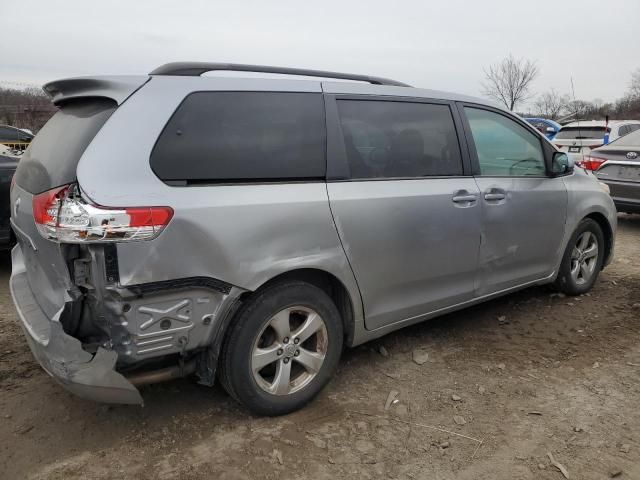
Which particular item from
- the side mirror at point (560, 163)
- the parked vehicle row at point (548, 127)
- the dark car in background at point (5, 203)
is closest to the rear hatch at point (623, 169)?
the side mirror at point (560, 163)

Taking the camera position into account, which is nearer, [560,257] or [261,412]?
[261,412]

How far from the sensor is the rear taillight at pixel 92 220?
Result: 219cm

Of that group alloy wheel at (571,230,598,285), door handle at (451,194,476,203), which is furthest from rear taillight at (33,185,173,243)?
alloy wheel at (571,230,598,285)

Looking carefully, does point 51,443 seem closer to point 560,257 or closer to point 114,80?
point 114,80

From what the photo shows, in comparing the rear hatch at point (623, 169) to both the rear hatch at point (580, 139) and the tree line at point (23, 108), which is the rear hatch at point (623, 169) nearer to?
the rear hatch at point (580, 139)

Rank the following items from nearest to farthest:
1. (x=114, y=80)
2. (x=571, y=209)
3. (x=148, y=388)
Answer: (x=114, y=80) → (x=148, y=388) → (x=571, y=209)

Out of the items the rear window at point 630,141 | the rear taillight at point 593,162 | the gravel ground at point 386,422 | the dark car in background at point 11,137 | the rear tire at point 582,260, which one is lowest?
the gravel ground at point 386,422

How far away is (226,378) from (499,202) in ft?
7.37

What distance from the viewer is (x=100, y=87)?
256 cm

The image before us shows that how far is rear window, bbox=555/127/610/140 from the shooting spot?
446 inches

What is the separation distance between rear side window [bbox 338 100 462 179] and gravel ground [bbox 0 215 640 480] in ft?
4.22

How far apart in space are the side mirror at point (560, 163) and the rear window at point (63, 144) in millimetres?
3334

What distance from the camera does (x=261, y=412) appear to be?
2793mm

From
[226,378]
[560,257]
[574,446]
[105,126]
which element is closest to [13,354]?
[226,378]
